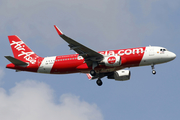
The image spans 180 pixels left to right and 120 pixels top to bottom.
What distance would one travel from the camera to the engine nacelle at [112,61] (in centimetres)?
5202

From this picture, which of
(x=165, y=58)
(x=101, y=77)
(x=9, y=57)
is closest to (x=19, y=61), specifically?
(x=9, y=57)

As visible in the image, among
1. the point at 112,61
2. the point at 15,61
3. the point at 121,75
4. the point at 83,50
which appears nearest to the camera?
the point at 83,50

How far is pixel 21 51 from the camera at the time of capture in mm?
59188

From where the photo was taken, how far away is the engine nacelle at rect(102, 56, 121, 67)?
52019 millimetres

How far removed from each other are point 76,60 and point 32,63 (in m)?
7.57

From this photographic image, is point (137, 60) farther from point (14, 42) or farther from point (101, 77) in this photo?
point (14, 42)

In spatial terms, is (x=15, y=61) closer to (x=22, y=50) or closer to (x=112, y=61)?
(x=22, y=50)

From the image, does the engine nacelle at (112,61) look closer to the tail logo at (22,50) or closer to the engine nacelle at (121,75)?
the engine nacelle at (121,75)

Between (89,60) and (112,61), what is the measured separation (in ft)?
12.4

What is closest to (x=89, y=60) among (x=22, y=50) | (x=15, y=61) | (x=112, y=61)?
(x=112, y=61)

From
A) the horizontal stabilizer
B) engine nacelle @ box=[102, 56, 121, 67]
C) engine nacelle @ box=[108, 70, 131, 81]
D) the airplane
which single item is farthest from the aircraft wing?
the horizontal stabilizer

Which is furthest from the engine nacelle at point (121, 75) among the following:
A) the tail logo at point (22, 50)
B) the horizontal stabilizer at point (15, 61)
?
the horizontal stabilizer at point (15, 61)

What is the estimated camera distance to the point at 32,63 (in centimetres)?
5634

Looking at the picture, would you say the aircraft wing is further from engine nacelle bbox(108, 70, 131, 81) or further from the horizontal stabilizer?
the horizontal stabilizer
